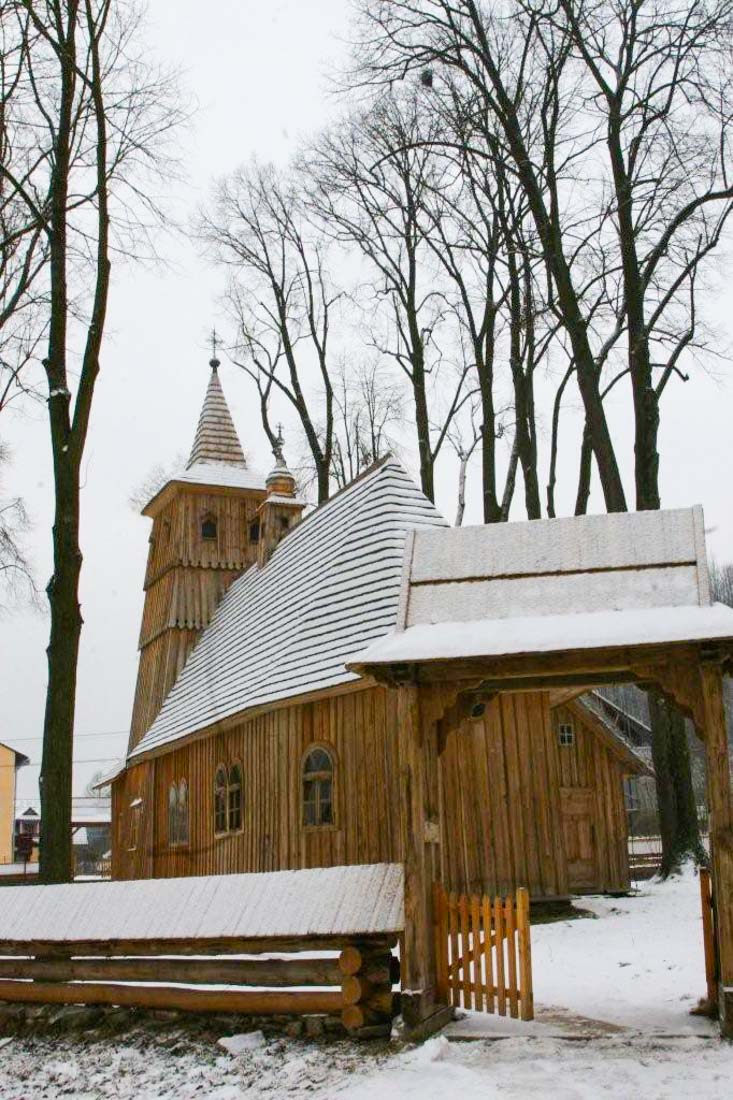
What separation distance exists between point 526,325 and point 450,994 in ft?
52.7

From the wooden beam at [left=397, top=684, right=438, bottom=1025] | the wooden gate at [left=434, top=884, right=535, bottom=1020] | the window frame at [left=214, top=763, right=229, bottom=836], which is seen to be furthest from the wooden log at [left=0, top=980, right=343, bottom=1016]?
the window frame at [left=214, top=763, right=229, bottom=836]

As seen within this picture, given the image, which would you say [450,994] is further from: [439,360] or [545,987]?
[439,360]

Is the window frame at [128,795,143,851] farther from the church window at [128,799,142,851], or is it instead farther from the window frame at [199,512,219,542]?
the window frame at [199,512,219,542]

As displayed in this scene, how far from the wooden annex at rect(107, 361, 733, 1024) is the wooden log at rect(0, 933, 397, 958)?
0.68 metres

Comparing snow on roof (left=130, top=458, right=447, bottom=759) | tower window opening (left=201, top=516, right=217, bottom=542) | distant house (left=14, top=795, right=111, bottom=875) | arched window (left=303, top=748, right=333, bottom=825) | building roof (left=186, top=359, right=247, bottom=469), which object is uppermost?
building roof (left=186, top=359, right=247, bottom=469)

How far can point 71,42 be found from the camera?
1581 cm

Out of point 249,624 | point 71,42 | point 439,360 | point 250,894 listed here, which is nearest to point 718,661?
point 250,894

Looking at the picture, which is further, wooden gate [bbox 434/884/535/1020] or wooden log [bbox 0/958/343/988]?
wooden log [bbox 0/958/343/988]

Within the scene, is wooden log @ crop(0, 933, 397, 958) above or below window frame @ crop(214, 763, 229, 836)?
below

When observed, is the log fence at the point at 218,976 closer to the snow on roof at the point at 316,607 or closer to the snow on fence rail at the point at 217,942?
the snow on fence rail at the point at 217,942

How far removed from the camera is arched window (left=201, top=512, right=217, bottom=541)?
27413 mm

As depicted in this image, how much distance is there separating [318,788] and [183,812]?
6437mm

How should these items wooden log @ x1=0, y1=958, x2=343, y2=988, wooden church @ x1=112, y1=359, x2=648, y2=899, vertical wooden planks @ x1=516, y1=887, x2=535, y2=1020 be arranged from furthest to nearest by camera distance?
wooden church @ x1=112, y1=359, x2=648, y2=899
wooden log @ x1=0, y1=958, x2=343, y2=988
vertical wooden planks @ x1=516, y1=887, x2=535, y2=1020

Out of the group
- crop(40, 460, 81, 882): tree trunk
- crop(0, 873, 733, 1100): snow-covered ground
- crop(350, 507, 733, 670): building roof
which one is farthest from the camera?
crop(40, 460, 81, 882): tree trunk
